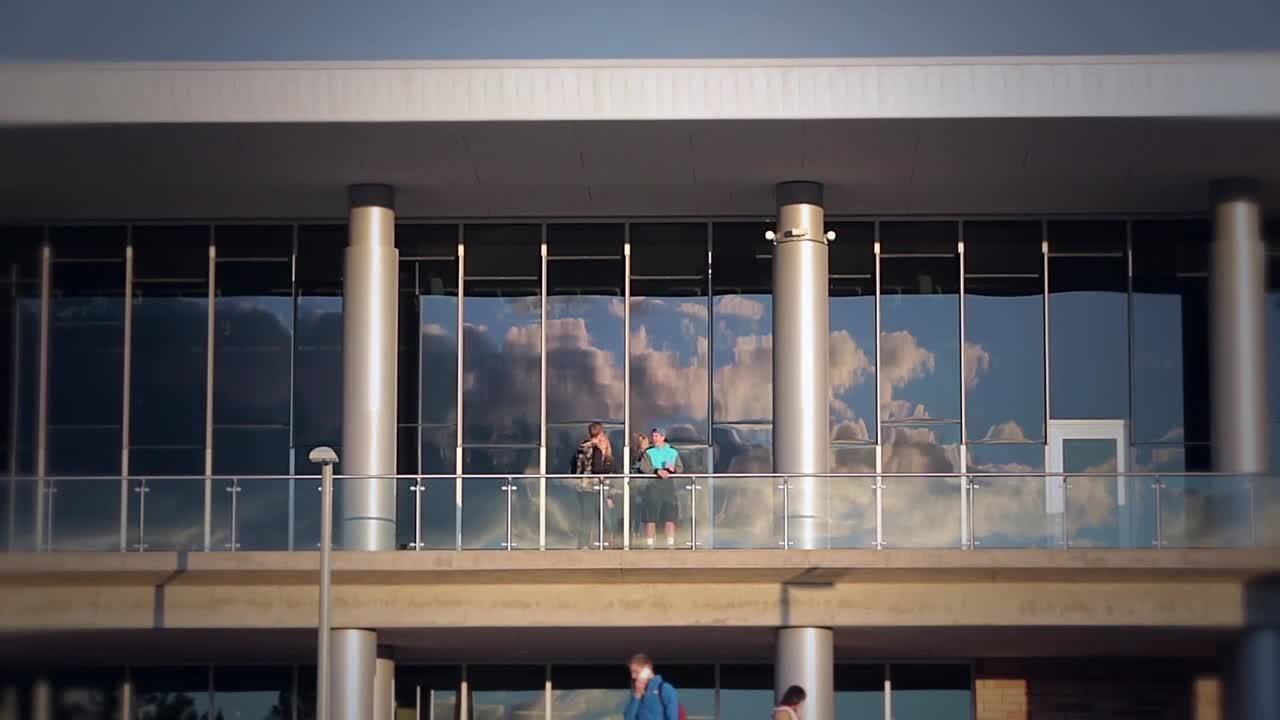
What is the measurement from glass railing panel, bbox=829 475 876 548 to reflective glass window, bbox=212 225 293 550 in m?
9.34

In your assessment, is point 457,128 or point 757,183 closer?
point 457,128

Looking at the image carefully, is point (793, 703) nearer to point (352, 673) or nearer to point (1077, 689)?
point (352, 673)

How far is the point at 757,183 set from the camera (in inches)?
1203

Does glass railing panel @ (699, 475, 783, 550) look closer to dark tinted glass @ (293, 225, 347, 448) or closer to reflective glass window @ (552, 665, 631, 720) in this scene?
reflective glass window @ (552, 665, 631, 720)

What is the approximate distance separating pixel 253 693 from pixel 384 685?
10.8ft

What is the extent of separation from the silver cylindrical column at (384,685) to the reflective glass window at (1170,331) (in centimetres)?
1198

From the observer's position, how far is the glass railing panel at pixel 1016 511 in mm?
27812

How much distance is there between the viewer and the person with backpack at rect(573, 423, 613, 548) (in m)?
28.3

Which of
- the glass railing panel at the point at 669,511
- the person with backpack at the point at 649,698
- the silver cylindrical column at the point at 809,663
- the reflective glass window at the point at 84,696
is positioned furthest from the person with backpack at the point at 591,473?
the person with backpack at the point at 649,698

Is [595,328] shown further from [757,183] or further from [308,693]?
[308,693]

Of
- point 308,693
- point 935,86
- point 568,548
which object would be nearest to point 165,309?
point 308,693

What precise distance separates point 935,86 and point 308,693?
1418 cm

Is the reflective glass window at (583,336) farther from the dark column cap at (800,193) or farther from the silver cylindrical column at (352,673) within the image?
the silver cylindrical column at (352,673)

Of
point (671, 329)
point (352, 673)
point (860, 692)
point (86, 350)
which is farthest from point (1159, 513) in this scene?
point (86, 350)
